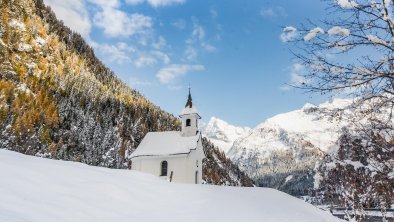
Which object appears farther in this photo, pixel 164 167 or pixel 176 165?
pixel 164 167

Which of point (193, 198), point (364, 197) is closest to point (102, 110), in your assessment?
point (364, 197)

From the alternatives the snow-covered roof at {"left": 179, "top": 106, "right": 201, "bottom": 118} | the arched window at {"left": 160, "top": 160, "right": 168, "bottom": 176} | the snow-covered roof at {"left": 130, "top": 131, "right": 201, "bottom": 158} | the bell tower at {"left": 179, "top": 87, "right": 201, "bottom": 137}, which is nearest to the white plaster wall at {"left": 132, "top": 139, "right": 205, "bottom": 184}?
the arched window at {"left": 160, "top": 160, "right": 168, "bottom": 176}

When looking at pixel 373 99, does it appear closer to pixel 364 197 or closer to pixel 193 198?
pixel 193 198

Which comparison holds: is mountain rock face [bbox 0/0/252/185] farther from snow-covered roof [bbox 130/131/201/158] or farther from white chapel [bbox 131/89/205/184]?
white chapel [bbox 131/89/205/184]

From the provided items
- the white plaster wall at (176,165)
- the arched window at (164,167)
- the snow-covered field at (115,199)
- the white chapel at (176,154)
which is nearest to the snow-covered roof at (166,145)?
the white chapel at (176,154)

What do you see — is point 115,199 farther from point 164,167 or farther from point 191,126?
point 191,126

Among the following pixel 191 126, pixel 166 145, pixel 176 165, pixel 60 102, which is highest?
pixel 60 102

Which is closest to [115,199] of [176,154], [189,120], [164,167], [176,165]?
[176,165]

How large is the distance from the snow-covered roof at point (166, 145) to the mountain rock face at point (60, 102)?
3375 cm

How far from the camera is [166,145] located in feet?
143

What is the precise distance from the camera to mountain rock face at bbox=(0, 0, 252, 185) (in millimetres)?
87250

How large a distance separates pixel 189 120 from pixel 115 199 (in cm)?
3693

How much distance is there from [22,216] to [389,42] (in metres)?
6.48

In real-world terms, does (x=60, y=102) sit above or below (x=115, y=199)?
above
